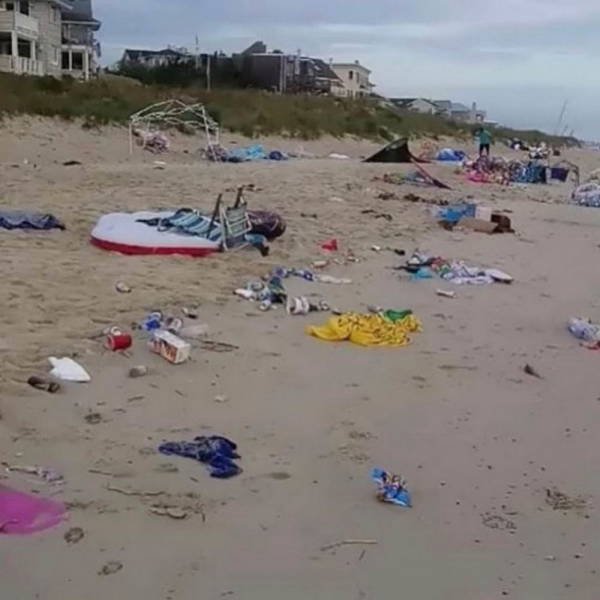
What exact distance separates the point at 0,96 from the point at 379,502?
70.7 feet

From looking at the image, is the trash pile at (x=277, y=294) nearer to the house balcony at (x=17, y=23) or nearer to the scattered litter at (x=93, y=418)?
the scattered litter at (x=93, y=418)

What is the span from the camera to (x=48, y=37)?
4616 centimetres

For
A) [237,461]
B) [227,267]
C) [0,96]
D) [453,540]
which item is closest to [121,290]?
[227,267]

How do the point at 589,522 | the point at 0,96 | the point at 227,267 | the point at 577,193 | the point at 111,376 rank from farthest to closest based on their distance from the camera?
the point at 0,96
the point at 577,193
the point at 227,267
the point at 111,376
the point at 589,522

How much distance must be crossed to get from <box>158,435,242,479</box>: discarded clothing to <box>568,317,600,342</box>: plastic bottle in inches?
143

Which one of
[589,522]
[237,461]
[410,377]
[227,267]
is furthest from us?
[227,267]

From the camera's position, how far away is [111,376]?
219 inches

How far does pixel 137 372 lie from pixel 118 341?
0.55 metres

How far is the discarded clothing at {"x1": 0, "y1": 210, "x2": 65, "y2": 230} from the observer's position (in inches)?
410

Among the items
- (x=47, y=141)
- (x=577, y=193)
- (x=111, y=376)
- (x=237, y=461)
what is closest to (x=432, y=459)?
(x=237, y=461)

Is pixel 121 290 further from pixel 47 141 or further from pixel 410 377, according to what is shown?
pixel 47 141

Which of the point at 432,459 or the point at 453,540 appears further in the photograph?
the point at 432,459

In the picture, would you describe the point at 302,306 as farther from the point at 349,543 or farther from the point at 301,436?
the point at 349,543

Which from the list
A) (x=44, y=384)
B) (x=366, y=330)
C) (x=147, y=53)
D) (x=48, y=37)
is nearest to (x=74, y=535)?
(x=44, y=384)
